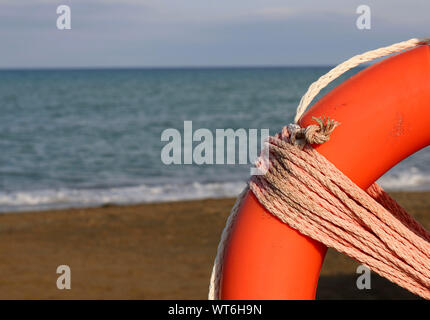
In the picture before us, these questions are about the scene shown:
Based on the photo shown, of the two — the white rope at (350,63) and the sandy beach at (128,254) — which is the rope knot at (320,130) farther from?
the sandy beach at (128,254)

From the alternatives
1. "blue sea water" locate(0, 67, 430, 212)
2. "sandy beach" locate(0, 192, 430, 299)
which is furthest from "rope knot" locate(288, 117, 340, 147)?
"blue sea water" locate(0, 67, 430, 212)

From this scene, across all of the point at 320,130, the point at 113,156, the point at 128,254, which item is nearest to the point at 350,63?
the point at 320,130

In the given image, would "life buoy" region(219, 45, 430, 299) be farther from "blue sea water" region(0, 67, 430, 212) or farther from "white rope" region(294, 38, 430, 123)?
"blue sea water" region(0, 67, 430, 212)

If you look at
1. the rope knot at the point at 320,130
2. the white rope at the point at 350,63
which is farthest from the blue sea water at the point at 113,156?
the rope knot at the point at 320,130

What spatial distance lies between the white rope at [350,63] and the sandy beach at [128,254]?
2.48 m

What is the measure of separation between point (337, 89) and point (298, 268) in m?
0.43

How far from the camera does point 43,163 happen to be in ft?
34.2

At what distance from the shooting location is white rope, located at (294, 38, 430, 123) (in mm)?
1361

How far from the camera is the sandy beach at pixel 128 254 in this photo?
3900mm

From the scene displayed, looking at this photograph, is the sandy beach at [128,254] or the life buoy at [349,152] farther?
the sandy beach at [128,254]

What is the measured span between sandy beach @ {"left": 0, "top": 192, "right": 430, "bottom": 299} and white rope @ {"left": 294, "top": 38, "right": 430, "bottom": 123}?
2.48m

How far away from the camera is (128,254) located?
15.7ft
